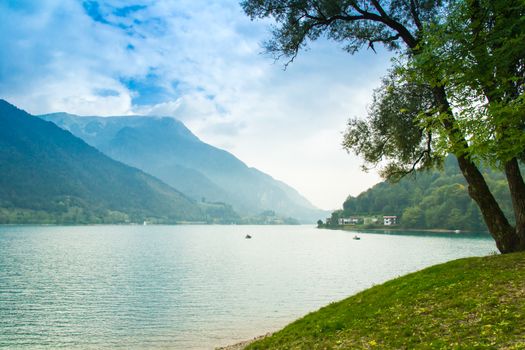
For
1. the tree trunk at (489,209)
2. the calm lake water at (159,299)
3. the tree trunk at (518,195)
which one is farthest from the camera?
the calm lake water at (159,299)

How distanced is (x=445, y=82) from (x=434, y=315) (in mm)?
8228

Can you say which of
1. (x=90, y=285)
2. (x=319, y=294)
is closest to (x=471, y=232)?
(x=319, y=294)

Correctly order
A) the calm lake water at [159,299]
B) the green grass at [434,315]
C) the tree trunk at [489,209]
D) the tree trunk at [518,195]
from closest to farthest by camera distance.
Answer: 1. the green grass at [434,315]
2. the tree trunk at [518,195]
3. the tree trunk at [489,209]
4. the calm lake water at [159,299]

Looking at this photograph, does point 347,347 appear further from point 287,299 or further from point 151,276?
point 151,276

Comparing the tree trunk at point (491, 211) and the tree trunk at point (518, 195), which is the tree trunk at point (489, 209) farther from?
the tree trunk at point (518, 195)

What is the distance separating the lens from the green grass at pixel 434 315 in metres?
10.2

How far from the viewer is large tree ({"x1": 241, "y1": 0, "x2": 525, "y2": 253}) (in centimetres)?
1321

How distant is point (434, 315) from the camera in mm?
12367

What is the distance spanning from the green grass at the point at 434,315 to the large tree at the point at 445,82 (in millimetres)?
4164

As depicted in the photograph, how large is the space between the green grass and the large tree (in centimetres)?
416

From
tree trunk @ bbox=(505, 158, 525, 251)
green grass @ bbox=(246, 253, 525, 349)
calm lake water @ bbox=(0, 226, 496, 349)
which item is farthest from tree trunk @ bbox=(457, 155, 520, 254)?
calm lake water @ bbox=(0, 226, 496, 349)

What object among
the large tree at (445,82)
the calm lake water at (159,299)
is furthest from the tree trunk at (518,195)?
the calm lake water at (159,299)

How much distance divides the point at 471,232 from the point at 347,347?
196m

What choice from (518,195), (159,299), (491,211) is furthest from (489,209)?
(159,299)
